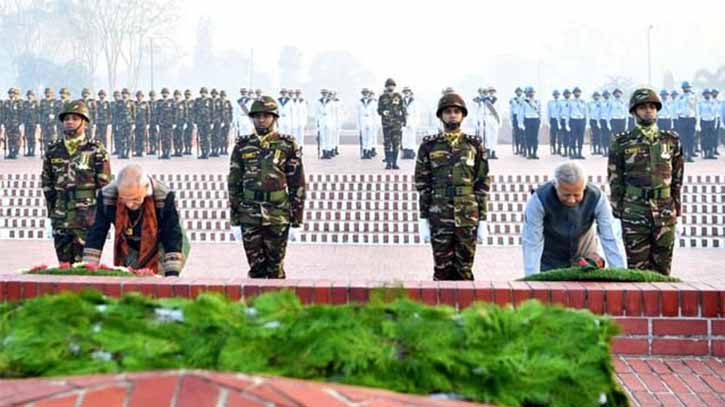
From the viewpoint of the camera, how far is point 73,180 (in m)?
6.48

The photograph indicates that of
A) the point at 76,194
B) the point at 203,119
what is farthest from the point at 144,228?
the point at 203,119

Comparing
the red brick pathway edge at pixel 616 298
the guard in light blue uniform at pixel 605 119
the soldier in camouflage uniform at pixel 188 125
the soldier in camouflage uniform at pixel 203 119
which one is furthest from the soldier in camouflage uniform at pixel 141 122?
the red brick pathway edge at pixel 616 298

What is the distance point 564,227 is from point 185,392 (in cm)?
344

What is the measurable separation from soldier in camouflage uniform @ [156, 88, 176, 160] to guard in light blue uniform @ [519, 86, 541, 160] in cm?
797

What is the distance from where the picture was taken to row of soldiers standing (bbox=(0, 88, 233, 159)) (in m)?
21.1

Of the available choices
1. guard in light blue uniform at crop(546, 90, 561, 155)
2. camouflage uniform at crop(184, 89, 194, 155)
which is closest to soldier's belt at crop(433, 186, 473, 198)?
guard in light blue uniform at crop(546, 90, 561, 155)

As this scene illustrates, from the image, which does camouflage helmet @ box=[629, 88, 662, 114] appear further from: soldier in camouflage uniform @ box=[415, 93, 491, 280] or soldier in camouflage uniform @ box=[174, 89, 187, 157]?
soldier in camouflage uniform @ box=[174, 89, 187, 157]

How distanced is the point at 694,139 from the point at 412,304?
63.6ft

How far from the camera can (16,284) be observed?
392cm

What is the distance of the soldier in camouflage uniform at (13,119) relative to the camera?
2111cm

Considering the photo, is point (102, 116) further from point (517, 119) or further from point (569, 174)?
point (569, 174)

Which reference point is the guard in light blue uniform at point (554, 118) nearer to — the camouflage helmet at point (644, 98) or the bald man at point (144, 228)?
the camouflage helmet at point (644, 98)

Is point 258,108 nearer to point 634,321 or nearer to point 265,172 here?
point 265,172

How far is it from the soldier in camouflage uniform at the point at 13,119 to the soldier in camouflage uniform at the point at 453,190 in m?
17.2
